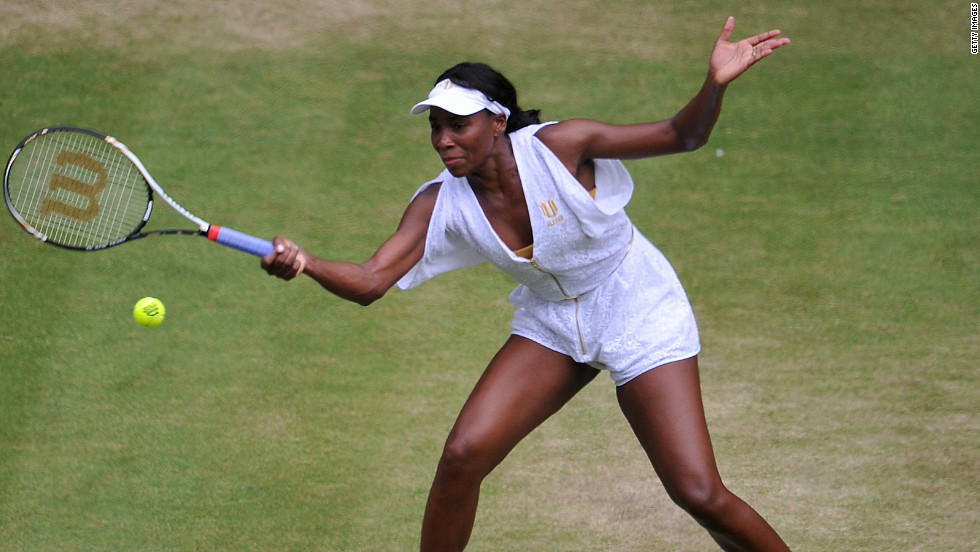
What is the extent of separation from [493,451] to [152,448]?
69.6 inches

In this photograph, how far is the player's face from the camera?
11.2 feet

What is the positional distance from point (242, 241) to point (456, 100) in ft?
2.50

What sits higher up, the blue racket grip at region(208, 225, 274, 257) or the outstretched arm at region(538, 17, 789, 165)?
the outstretched arm at region(538, 17, 789, 165)

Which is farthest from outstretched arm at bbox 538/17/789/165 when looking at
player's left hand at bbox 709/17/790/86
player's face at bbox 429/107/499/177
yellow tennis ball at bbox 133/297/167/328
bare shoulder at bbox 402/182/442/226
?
yellow tennis ball at bbox 133/297/167/328

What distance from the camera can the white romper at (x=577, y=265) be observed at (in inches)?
139

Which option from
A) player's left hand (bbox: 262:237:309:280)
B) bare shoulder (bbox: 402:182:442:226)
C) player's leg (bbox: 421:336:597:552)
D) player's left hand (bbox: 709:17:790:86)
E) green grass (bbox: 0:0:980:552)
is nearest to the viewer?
player's left hand (bbox: 262:237:309:280)

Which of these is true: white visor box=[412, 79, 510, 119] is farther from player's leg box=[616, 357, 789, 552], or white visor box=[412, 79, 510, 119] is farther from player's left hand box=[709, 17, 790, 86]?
player's leg box=[616, 357, 789, 552]

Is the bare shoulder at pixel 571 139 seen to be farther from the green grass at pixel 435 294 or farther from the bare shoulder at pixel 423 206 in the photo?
the green grass at pixel 435 294

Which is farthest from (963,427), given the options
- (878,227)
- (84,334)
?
(84,334)

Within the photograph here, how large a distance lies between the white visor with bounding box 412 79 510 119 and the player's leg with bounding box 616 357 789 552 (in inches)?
39.2

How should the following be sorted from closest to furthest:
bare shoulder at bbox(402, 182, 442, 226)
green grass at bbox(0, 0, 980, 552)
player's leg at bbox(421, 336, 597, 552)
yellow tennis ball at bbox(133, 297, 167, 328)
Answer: player's leg at bbox(421, 336, 597, 552)
bare shoulder at bbox(402, 182, 442, 226)
yellow tennis ball at bbox(133, 297, 167, 328)
green grass at bbox(0, 0, 980, 552)

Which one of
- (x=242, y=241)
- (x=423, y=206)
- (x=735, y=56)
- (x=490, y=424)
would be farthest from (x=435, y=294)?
(x=735, y=56)

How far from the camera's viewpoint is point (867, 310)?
5.36m

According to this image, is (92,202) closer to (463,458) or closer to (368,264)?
(368,264)
